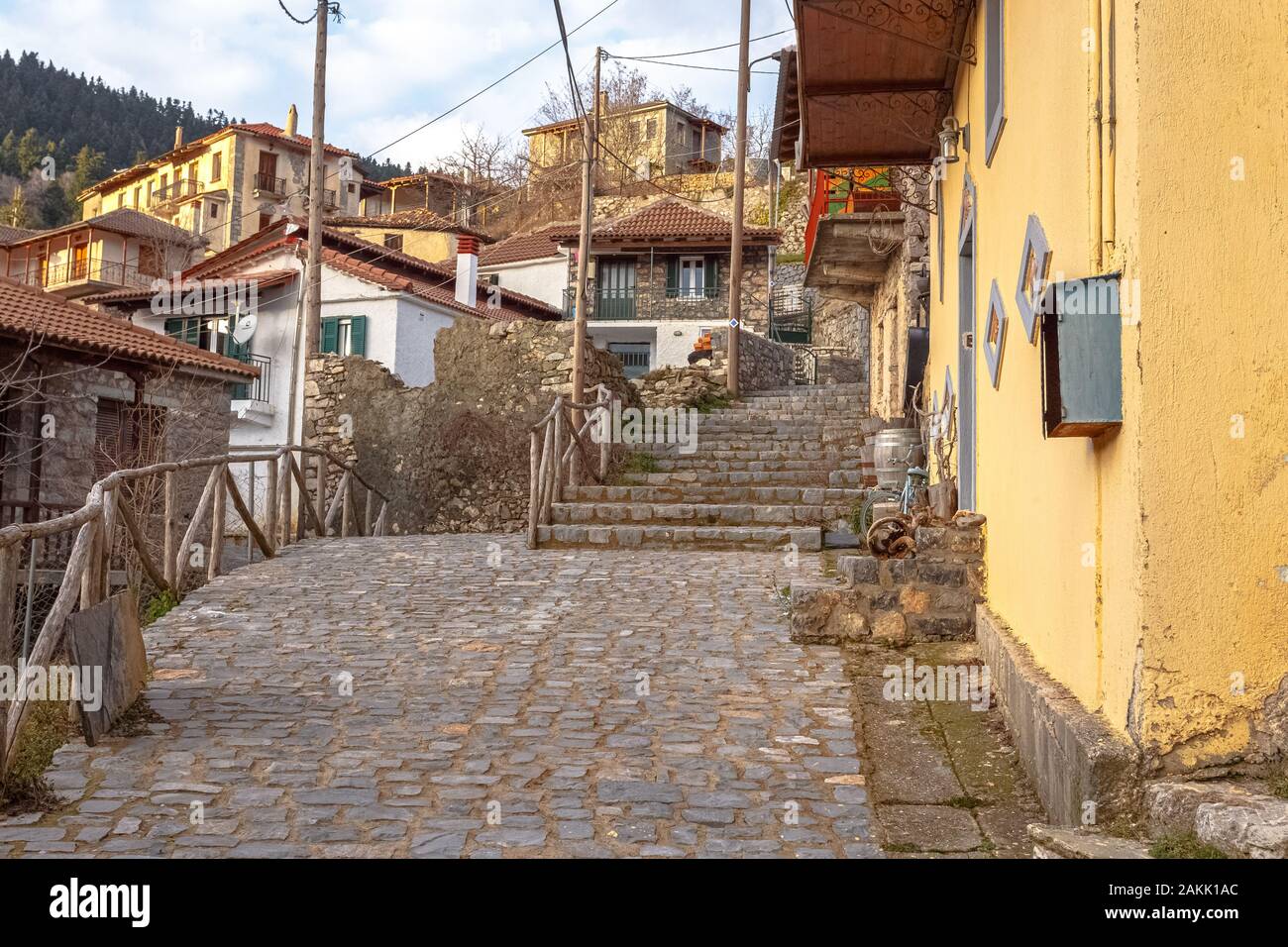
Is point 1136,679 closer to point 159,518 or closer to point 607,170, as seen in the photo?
point 159,518

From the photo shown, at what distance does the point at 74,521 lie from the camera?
589 centimetres

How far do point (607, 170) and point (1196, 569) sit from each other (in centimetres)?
4738

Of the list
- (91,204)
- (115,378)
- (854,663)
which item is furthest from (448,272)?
(91,204)

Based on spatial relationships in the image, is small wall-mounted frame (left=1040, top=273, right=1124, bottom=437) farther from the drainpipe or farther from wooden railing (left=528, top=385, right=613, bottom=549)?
wooden railing (left=528, top=385, right=613, bottom=549)

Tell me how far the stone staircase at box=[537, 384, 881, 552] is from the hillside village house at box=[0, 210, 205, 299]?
3327cm

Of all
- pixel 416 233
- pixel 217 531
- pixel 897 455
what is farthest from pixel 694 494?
pixel 416 233

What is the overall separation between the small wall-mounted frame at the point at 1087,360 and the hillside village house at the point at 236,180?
49075 mm

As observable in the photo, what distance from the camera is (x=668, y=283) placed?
111 ft

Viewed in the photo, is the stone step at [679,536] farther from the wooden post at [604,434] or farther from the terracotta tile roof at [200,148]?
the terracotta tile roof at [200,148]

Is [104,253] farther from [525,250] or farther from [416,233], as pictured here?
[525,250]

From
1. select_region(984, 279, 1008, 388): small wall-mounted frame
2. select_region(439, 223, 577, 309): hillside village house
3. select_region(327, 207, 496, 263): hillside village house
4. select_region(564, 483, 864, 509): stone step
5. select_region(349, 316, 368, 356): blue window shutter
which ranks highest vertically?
select_region(327, 207, 496, 263): hillside village house

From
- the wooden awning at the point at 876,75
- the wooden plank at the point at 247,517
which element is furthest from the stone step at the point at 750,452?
the wooden awning at the point at 876,75

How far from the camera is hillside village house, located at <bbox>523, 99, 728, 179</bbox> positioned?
4959 centimetres

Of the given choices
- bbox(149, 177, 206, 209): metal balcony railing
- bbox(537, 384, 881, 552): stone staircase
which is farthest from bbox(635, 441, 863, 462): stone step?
bbox(149, 177, 206, 209): metal balcony railing
